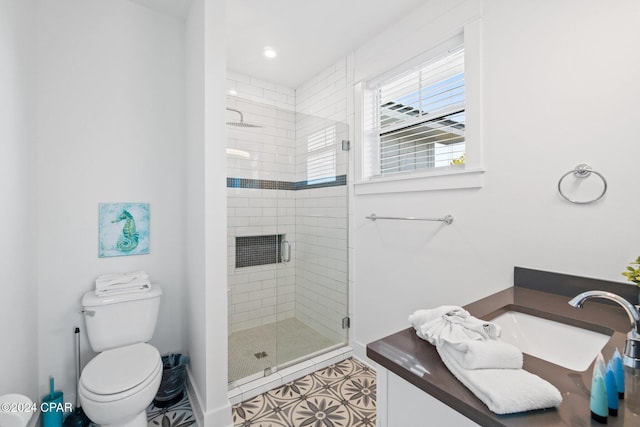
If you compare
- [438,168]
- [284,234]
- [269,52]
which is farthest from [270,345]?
[269,52]

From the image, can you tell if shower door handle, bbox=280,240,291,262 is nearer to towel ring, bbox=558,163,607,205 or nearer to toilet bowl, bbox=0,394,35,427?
toilet bowl, bbox=0,394,35,427

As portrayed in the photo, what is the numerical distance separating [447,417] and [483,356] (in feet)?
0.56

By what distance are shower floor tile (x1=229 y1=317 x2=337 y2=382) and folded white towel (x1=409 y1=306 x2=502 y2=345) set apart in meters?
1.71

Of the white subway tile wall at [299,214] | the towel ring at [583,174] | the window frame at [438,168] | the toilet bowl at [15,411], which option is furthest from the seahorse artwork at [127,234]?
the towel ring at [583,174]

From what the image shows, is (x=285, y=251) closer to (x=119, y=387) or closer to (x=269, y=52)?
(x=119, y=387)

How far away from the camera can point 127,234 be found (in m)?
2.11

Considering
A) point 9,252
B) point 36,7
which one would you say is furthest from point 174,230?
point 36,7

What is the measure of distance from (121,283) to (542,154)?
8.48 feet

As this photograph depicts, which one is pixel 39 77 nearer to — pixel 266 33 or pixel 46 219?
pixel 46 219

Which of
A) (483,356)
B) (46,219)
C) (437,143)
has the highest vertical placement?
(437,143)

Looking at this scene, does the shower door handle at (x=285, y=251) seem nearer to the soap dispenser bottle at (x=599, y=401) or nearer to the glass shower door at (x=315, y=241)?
the glass shower door at (x=315, y=241)

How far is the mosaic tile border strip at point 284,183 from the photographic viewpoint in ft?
8.02

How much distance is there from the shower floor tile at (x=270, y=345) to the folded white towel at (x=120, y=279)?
2.82ft

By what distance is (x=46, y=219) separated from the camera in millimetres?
1864
